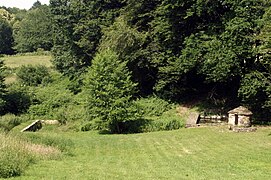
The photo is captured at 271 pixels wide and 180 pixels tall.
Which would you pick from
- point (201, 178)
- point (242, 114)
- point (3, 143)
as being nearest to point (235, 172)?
point (201, 178)

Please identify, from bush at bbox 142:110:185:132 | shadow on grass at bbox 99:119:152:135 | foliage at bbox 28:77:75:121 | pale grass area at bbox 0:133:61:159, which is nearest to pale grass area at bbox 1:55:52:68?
foliage at bbox 28:77:75:121

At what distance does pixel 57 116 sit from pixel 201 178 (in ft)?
74.8

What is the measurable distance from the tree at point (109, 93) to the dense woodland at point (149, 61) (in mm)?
72

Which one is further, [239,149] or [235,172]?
[239,149]

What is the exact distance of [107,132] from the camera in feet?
86.7

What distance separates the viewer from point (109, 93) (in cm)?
2512

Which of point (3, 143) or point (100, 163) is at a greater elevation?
point (3, 143)

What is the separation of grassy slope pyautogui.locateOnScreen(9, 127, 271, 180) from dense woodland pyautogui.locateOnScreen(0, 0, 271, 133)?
4.09m

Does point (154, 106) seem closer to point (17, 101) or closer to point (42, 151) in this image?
point (17, 101)

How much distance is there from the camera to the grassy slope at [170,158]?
1202 centimetres

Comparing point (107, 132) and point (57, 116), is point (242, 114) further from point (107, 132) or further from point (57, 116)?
point (57, 116)

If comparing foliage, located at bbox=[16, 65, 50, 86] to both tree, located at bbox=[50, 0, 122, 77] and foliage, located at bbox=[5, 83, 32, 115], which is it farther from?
foliage, located at bbox=[5, 83, 32, 115]

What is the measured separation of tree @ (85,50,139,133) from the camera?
25016 mm

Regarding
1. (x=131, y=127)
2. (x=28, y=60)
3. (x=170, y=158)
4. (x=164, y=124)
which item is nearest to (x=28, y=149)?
(x=170, y=158)
